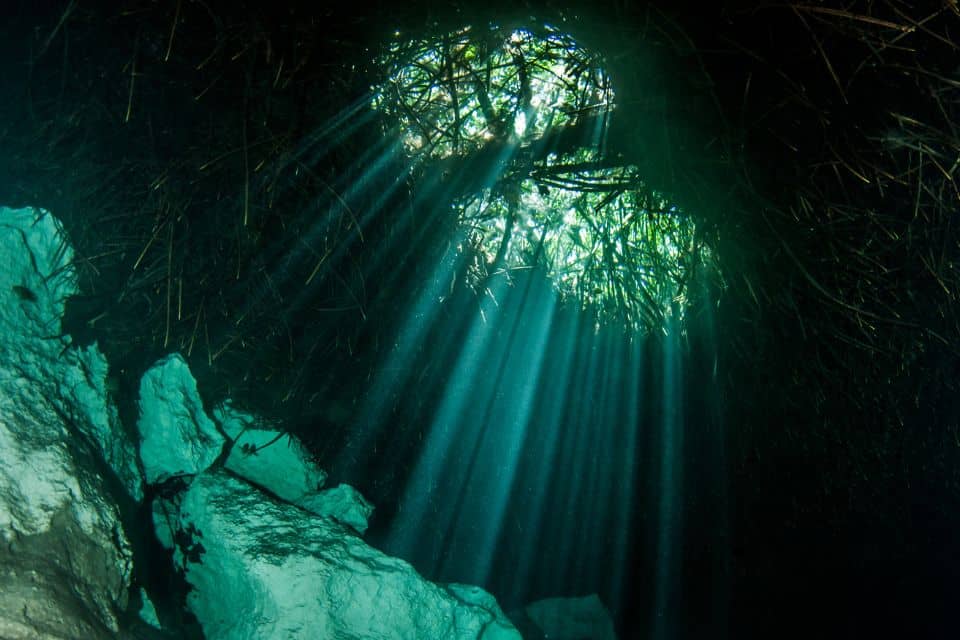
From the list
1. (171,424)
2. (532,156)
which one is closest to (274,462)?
(171,424)

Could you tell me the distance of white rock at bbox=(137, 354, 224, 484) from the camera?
2152 millimetres

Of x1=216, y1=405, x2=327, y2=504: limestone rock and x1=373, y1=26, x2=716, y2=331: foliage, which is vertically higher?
x1=373, y1=26, x2=716, y2=331: foliage

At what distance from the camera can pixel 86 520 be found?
4.79 ft

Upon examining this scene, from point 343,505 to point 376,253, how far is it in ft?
4.90

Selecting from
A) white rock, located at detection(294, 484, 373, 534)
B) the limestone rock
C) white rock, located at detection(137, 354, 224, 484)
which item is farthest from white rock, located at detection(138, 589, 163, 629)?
white rock, located at detection(294, 484, 373, 534)

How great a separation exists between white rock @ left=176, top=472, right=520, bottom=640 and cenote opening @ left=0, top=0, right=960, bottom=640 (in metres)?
0.01

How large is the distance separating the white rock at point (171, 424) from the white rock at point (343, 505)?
0.61 m

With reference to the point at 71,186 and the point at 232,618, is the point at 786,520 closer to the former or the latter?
the point at 232,618

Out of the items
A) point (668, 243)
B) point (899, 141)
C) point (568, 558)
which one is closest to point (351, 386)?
point (668, 243)

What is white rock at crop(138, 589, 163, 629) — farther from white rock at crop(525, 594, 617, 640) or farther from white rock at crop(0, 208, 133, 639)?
white rock at crop(525, 594, 617, 640)

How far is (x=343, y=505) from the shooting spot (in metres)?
2.71

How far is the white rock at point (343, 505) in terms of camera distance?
2.64m

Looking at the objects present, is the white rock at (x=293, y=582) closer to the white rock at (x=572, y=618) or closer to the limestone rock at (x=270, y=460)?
the limestone rock at (x=270, y=460)

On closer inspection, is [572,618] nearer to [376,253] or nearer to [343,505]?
[343,505]
